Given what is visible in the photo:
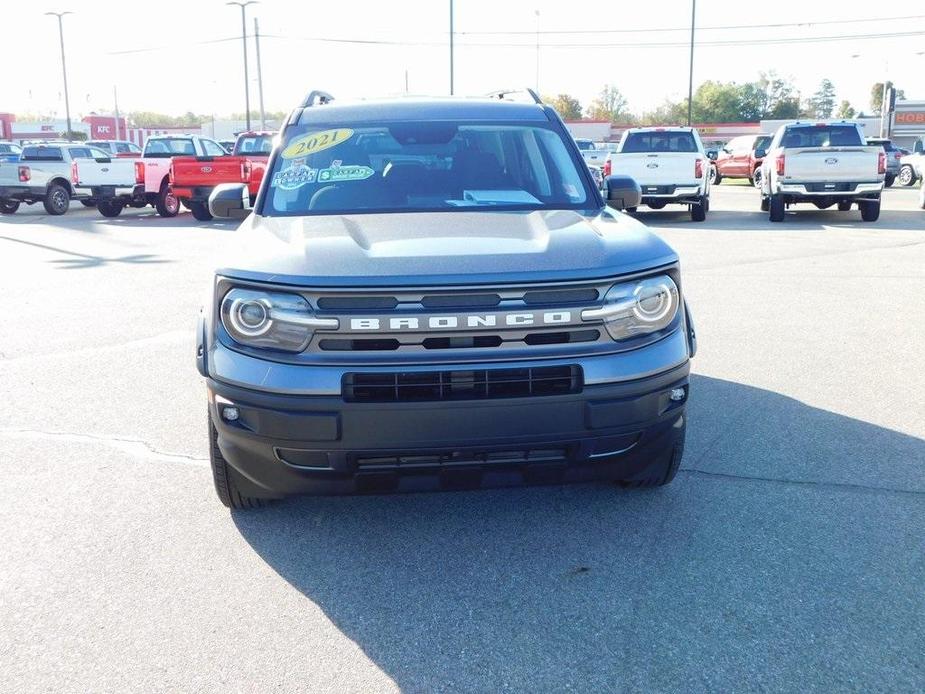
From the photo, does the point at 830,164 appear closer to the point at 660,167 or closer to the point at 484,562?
the point at 660,167

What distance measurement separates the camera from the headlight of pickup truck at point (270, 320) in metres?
3.35

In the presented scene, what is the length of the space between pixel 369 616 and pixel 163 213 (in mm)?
21390

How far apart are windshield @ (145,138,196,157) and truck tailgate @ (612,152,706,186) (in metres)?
10.9

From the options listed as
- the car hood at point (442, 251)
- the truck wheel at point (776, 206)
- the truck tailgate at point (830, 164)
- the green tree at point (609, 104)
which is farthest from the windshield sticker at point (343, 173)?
the green tree at point (609, 104)

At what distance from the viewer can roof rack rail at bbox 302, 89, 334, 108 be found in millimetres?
5527

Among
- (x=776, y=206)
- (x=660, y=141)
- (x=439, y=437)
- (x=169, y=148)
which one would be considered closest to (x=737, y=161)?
(x=660, y=141)

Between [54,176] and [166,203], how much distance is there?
3246mm

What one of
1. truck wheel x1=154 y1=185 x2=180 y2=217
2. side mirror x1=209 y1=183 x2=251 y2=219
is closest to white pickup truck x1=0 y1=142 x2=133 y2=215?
truck wheel x1=154 y1=185 x2=180 y2=217

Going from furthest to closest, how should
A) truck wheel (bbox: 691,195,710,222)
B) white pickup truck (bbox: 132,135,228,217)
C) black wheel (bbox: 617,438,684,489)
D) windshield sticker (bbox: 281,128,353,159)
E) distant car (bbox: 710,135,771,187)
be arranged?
distant car (bbox: 710,135,771,187), white pickup truck (bbox: 132,135,228,217), truck wheel (bbox: 691,195,710,222), windshield sticker (bbox: 281,128,353,159), black wheel (bbox: 617,438,684,489)

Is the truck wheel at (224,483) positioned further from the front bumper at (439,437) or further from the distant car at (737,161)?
the distant car at (737,161)

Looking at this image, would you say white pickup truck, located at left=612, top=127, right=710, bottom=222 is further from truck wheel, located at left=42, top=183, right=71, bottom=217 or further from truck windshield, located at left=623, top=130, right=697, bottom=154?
truck wheel, located at left=42, top=183, right=71, bottom=217

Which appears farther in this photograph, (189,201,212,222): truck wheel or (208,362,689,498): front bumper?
(189,201,212,222): truck wheel

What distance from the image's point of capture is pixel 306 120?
5.16 meters

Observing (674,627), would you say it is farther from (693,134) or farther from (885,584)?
(693,134)
